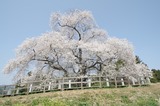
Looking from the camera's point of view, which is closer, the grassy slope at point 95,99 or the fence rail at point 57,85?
the grassy slope at point 95,99

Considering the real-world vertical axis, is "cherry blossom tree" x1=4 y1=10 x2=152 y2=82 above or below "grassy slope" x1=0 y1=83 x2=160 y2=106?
above

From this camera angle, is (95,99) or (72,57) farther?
(72,57)

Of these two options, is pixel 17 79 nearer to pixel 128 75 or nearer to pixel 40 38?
pixel 40 38

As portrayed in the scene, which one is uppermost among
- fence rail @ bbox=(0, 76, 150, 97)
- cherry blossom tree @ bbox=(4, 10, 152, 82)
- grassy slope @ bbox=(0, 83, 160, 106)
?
cherry blossom tree @ bbox=(4, 10, 152, 82)

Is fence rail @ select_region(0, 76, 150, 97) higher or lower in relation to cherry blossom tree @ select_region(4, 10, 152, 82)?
lower

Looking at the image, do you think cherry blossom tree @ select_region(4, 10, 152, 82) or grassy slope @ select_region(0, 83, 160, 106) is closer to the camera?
grassy slope @ select_region(0, 83, 160, 106)

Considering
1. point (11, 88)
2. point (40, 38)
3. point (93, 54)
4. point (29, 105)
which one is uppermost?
point (40, 38)

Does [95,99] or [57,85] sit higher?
[57,85]

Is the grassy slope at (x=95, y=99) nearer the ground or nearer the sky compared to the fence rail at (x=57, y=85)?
nearer the ground

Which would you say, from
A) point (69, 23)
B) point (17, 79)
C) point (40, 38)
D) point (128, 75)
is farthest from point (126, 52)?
point (17, 79)

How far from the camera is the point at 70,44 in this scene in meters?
23.7

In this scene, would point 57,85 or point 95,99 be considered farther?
point 57,85

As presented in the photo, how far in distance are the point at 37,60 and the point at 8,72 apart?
11.5 feet

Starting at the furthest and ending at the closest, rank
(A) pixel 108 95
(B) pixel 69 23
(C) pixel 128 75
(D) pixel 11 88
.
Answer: (B) pixel 69 23 < (C) pixel 128 75 < (D) pixel 11 88 < (A) pixel 108 95
